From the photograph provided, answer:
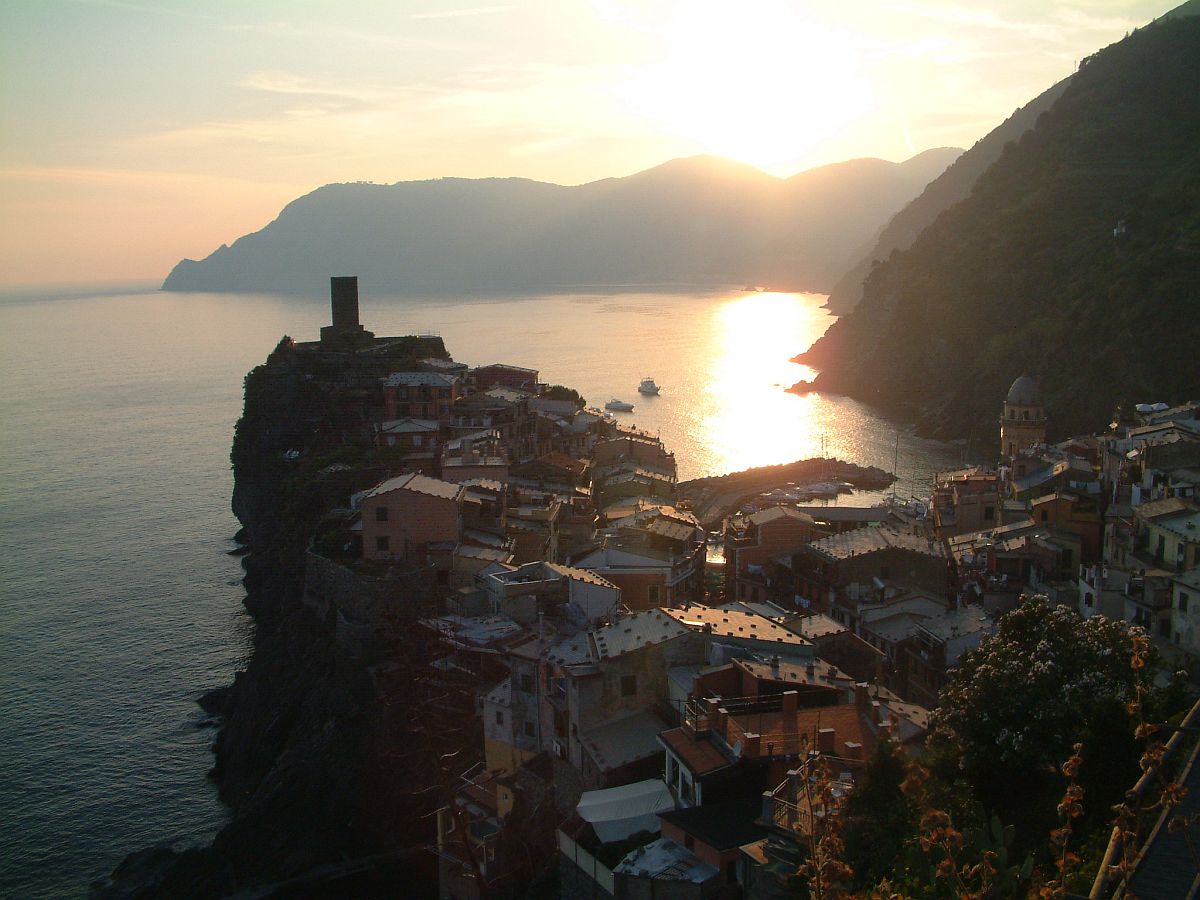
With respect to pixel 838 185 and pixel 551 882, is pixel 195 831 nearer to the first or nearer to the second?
pixel 551 882

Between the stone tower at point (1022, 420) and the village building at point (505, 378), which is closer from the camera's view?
the stone tower at point (1022, 420)

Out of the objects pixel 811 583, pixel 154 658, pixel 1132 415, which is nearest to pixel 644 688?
Answer: pixel 811 583

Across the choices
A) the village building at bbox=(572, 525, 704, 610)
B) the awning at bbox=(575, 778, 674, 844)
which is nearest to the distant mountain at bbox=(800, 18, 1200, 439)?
the village building at bbox=(572, 525, 704, 610)

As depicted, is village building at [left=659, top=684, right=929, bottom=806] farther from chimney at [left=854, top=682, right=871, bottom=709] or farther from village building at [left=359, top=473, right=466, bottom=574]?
village building at [left=359, top=473, right=466, bottom=574]

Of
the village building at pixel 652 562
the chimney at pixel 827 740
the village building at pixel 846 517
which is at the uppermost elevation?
the chimney at pixel 827 740

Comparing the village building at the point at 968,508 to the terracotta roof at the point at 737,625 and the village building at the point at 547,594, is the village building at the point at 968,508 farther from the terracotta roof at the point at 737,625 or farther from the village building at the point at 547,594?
the terracotta roof at the point at 737,625

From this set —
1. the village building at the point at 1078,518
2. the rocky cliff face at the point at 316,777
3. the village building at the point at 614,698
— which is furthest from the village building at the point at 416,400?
the village building at the point at 614,698

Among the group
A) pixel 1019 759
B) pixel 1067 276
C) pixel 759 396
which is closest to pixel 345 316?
pixel 1019 759

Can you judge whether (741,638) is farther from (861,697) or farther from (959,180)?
(959,180)

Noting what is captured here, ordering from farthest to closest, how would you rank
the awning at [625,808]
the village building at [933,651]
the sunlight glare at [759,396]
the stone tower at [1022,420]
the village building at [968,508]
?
the sunlight glare at [759,396], the stone tower at [1022,420], the village building at [968,508], the village building at [933,651], the awning at [625,808]

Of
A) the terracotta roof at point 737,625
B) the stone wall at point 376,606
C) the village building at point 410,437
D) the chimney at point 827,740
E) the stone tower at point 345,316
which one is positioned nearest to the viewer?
the chimney at point 827,740
